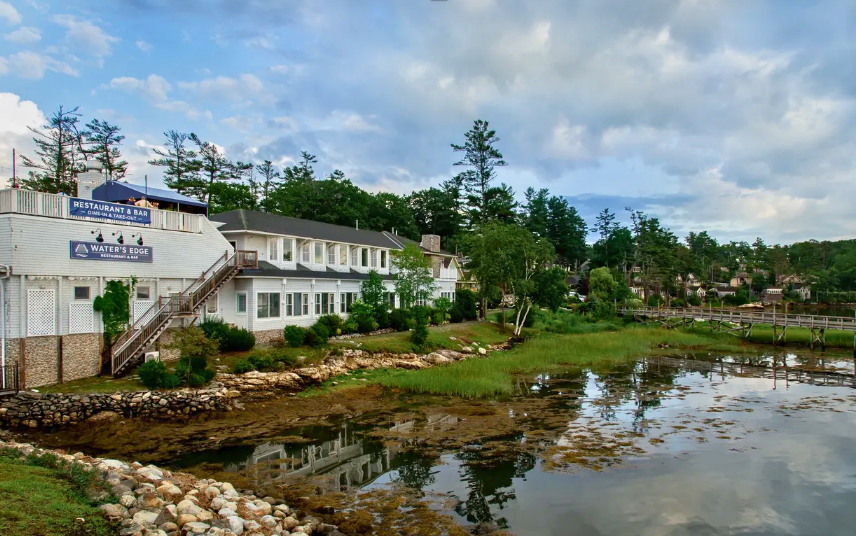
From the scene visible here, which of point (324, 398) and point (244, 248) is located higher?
point (244, 248)

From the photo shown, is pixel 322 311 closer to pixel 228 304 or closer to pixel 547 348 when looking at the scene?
pixel 228 304

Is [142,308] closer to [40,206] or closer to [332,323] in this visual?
[40,206]

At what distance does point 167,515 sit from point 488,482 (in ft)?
27.2

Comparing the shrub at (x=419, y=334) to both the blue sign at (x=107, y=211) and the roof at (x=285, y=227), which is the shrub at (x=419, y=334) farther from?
the blue sign at (x=107, y=211)

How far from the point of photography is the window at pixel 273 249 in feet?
113

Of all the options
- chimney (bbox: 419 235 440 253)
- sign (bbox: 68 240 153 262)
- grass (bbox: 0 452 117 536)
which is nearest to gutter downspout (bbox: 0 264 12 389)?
sign (bbox: 68 240 153 262)

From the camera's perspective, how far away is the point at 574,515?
12.7 meters

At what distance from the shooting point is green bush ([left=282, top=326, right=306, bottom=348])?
97.8 feet

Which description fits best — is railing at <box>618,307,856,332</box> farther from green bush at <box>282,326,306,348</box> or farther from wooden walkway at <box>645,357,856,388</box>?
green bush at <box>282,326,306,348</box>

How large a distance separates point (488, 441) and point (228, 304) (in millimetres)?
19311

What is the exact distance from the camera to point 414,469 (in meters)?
15.5

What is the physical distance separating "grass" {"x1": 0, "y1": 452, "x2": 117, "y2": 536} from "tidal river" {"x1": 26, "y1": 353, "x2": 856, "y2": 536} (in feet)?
14.3

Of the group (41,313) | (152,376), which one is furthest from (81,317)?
(152,376)

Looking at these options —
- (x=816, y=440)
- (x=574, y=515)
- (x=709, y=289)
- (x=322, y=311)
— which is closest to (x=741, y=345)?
(x=816, y=440)
